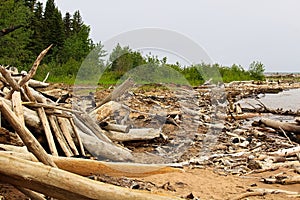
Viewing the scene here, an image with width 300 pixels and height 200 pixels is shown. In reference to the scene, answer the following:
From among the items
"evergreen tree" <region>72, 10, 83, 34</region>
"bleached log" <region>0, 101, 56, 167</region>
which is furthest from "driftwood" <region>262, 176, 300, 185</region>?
"evergreen tree" <region>72, 10, 83, 34</region>

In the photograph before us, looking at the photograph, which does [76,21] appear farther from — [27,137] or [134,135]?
[27,137]

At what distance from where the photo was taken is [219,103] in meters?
15.4

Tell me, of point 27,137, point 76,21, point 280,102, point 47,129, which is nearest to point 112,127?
point 47,129

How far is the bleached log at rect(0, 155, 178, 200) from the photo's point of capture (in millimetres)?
2518

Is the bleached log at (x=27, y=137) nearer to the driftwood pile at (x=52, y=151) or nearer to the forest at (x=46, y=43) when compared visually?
the driftwood pile at (x=52, y=151)

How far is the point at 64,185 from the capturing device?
2.55 m

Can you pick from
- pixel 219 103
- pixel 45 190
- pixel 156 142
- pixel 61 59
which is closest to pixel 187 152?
pixel 156 142

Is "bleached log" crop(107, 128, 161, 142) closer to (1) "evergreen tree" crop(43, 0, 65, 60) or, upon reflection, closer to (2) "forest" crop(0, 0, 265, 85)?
(2) "forest" crop(0, 0, 265, 85)

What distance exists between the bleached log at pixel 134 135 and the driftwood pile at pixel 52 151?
22 mm

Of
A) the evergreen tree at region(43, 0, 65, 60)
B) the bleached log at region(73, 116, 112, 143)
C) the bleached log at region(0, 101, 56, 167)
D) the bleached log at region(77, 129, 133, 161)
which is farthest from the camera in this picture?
the evergreen tree at region(43, 0, 65, 60)

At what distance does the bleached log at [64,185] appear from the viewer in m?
2.52

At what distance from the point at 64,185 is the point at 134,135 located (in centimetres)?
475

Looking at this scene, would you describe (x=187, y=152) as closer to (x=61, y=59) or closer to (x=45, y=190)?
(x=45, y=190)

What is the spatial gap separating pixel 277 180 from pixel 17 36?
111 ft
